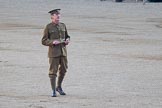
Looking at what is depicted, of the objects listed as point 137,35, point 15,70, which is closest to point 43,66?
point 15,70

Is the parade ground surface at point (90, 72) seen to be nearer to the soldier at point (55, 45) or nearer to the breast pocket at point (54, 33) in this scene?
the soldier at point (55, 45)

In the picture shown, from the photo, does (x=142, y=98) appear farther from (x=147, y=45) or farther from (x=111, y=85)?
(x=147, y=45)

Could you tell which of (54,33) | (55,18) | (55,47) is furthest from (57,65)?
(55,18)

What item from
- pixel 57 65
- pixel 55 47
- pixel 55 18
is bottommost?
pixel 57 65

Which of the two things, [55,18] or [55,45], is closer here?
[55,18]

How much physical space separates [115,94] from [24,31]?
19.9 metres

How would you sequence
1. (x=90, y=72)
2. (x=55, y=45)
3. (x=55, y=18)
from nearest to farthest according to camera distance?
(x=55, y=18) < (x=55, y=45) < (x=90, y=72)

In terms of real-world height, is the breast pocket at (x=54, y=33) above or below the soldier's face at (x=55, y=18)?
below

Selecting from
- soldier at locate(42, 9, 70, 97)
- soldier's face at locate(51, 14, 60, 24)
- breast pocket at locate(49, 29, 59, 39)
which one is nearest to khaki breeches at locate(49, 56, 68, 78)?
soldier at locate(42, 9, 70, 97)

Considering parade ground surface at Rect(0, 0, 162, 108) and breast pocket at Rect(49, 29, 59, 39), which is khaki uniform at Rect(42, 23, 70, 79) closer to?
breast pocket at Rect(49, 29, 59, 39)

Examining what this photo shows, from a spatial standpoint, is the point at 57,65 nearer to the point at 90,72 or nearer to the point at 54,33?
the point at 54,33

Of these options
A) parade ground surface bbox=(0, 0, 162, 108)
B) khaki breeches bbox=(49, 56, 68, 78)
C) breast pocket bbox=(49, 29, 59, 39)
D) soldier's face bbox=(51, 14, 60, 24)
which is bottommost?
parade ground surface bbox=(0, 0, 162, 108)

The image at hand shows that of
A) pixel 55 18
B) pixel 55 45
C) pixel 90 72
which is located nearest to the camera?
pixel 55 18

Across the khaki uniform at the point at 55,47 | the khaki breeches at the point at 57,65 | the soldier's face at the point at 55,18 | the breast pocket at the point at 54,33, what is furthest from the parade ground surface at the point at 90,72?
the soldier's face at the point at 55,18
